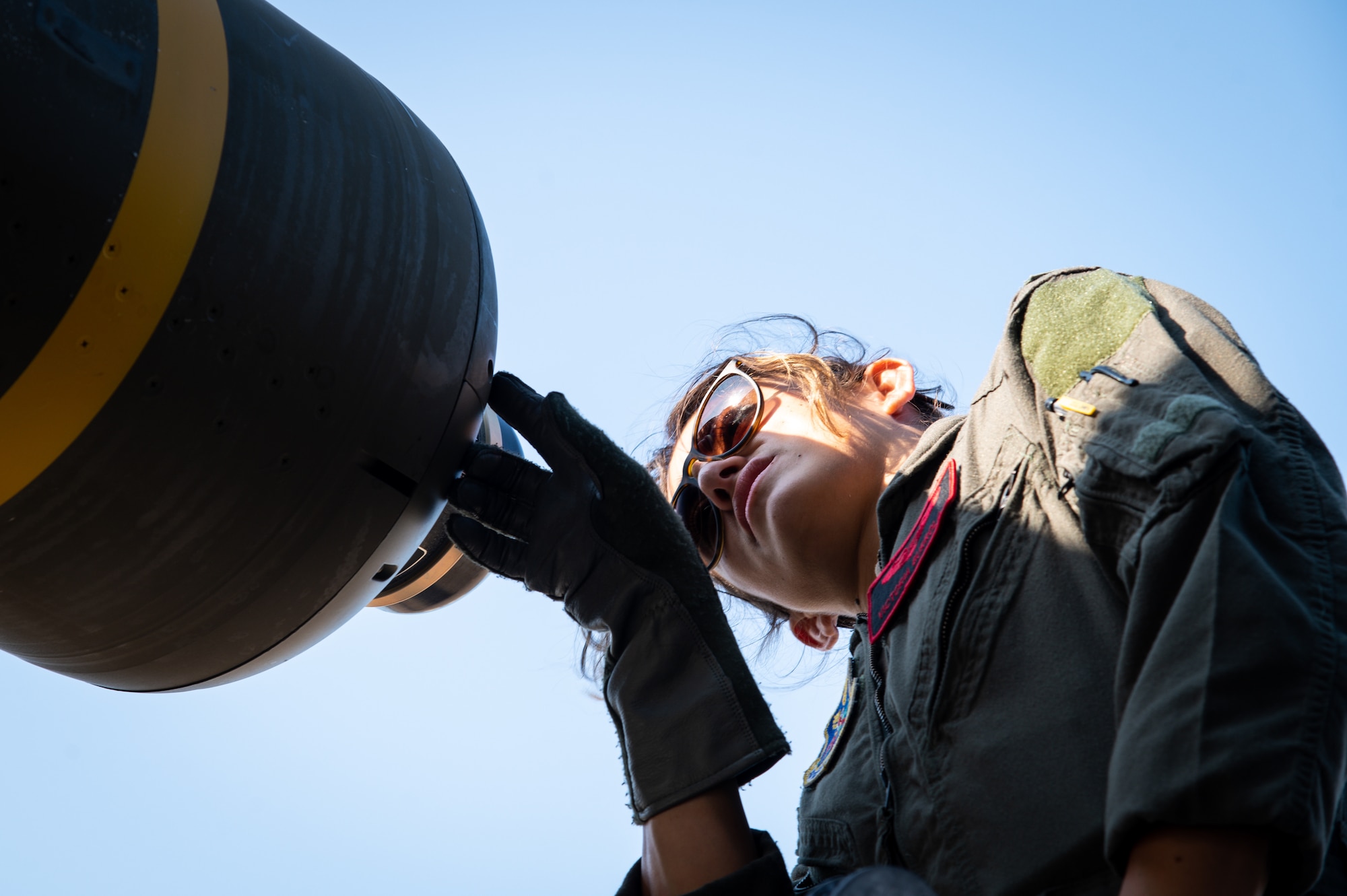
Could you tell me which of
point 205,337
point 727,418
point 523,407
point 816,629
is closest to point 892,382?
point 727,418

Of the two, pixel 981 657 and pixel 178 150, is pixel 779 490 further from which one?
pixel 178 150

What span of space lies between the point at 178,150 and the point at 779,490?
3.78 ft

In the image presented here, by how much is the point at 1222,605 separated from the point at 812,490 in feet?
3.28

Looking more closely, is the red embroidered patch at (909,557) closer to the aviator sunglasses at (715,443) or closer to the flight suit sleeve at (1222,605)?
the flight suit sleeve at (1222,605)

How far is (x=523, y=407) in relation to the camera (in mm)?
1682

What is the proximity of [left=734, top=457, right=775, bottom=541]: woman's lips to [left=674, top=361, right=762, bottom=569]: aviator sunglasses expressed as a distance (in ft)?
0.24

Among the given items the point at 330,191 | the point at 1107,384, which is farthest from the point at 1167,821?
the point at 330,191

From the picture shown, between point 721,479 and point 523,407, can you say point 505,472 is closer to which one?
point 523,407

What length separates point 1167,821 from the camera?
2.84 ft

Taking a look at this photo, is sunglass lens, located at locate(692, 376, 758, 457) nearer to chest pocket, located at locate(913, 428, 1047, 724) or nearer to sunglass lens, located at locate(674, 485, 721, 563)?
sunglass lens, located at locate(674, 485, 721, 563)

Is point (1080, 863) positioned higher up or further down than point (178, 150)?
further down

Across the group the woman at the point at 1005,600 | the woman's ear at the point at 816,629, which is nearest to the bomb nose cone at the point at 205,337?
the woman at the point at 1005,600

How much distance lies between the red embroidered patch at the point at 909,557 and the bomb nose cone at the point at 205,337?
699 millimetres

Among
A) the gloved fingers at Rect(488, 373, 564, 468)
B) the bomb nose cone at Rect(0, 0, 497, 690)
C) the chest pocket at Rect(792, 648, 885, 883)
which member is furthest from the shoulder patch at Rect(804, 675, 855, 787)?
the bomb nose cone at Rect(0, 0, 497, 690)
